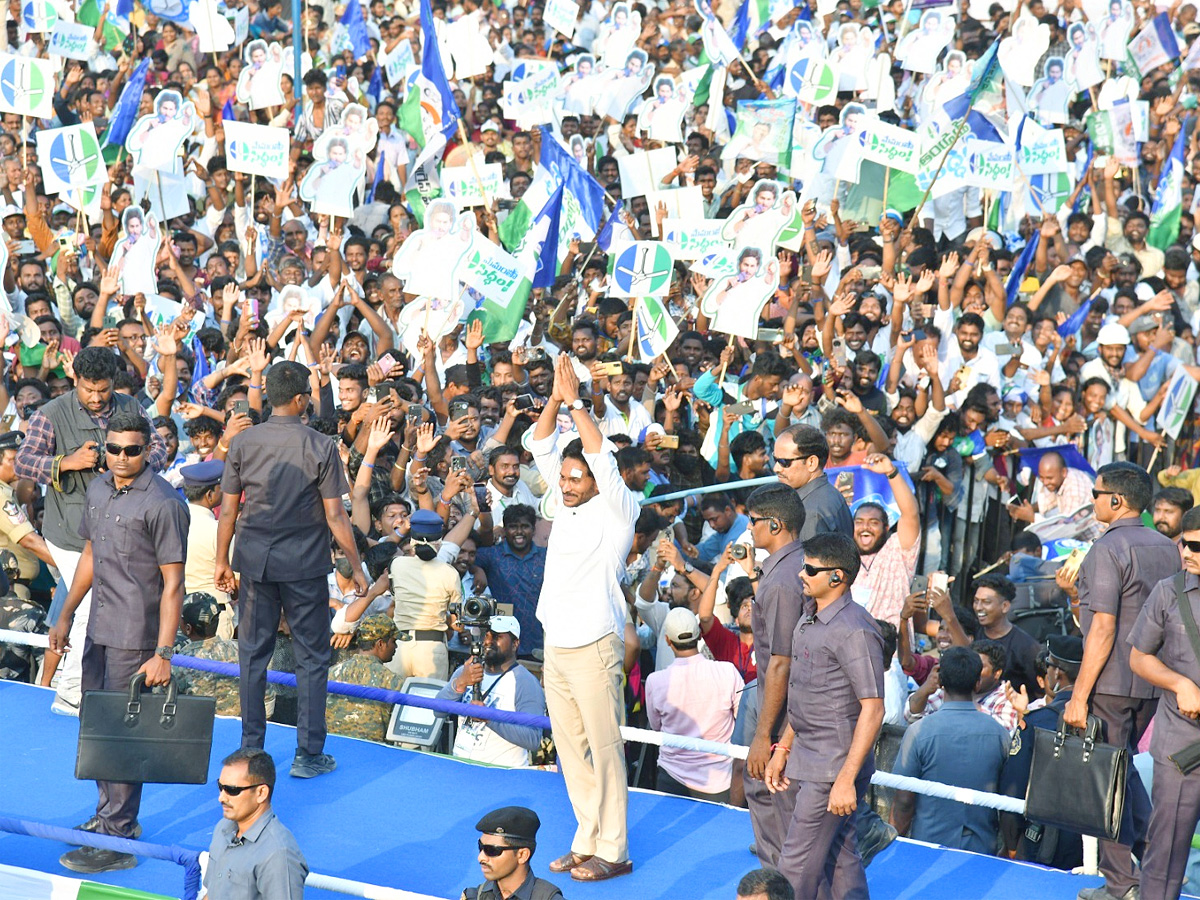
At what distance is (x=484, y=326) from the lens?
12250 millimetres

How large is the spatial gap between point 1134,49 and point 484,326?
9.43 m

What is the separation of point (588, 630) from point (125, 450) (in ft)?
6.45

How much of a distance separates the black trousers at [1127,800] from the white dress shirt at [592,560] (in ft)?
6.32

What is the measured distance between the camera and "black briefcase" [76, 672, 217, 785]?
6520 mm

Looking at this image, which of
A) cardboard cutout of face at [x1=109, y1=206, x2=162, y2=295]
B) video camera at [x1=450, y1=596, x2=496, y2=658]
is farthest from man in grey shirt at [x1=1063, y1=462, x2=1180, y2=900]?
cardboard cutout of face at [x1=109, y1=206, x2=162, y2=295]

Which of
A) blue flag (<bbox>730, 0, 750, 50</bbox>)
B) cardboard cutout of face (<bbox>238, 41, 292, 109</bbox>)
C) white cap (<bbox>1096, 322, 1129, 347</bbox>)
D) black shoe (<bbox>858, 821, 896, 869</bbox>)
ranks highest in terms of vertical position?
blue flag (<bbox>730, 0, 750, 50</bbox>)

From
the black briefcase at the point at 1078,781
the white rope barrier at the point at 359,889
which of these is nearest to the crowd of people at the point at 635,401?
the black briefcase at the point at 1078,781

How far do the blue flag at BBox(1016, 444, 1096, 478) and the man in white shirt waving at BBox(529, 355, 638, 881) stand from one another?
6.15 meters

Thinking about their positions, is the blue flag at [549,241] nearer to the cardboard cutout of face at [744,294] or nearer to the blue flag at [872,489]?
the cardboard cutout of face at [744,294]

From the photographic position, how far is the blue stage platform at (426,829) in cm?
680

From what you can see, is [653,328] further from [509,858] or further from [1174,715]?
[509,858]

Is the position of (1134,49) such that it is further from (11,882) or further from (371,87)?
(11,882)

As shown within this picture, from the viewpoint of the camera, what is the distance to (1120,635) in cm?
643

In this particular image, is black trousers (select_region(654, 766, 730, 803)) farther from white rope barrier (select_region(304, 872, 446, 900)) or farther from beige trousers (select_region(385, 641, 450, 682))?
white rope barrier (select_region(304, 872, 446, 900))
